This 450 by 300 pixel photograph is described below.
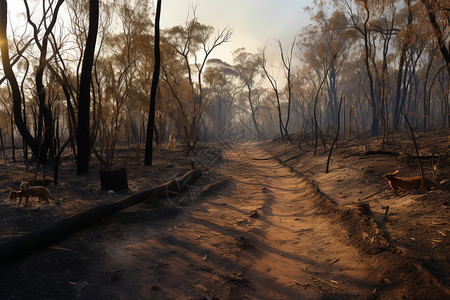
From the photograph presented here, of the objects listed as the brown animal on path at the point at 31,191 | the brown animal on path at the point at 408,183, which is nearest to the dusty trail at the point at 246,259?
the brown animal on path at the point at 408,183

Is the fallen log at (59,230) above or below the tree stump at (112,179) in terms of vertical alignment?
below

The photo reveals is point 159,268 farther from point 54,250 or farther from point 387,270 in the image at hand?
point 387,270

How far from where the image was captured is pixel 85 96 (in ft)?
27.6

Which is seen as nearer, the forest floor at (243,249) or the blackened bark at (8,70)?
the forest floor at (243,249)

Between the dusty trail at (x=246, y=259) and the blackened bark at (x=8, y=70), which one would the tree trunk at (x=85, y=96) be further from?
the dusty trail at (x=246, y=259)

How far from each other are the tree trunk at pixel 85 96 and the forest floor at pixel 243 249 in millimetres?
2218

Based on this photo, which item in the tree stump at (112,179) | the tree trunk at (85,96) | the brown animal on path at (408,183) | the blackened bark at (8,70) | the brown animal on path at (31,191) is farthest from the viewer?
the blackened bark at (8,70)

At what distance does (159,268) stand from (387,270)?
2604 mm

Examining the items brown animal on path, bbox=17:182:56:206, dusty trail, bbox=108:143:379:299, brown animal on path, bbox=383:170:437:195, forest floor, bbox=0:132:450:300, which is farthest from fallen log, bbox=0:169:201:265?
brown animal on path, bbox=383:170:437:195

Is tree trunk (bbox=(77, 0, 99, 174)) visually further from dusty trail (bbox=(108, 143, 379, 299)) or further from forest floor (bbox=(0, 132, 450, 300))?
dusty trail (bbox=(108, 143, 379, 299))

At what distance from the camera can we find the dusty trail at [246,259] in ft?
9.50

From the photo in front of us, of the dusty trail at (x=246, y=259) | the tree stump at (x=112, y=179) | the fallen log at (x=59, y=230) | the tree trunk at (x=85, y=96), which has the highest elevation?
the tree trunk at (x=85, y=96)

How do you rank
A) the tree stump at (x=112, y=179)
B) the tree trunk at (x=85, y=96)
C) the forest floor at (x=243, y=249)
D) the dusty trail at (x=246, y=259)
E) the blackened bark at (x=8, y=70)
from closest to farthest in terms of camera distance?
the forest floor at (x=243, y=249) < the dusty trail at (x=246, y=259) < the tree stump at (x=112, y=179) < the tree trunk at (x=85, y=96) < the blackened bark at (x=8, y=70)

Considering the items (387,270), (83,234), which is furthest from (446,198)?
(83,234)
